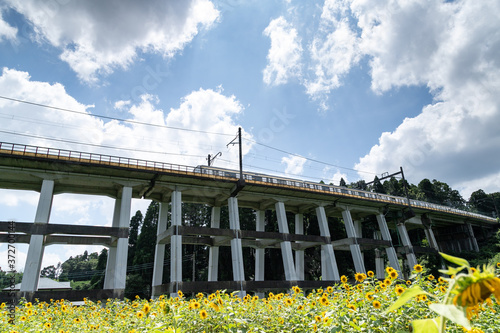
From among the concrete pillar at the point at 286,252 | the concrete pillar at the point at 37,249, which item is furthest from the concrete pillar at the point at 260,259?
the concrete pillar at the point at 37,249

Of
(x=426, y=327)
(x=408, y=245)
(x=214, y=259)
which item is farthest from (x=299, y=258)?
(x=426, y=327)

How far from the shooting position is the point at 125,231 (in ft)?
83.8

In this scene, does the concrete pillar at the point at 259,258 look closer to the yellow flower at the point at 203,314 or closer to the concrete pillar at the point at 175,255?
the concrete pillar at the point at 175,255

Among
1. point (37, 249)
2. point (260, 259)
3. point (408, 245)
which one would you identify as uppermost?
point (408, 245)

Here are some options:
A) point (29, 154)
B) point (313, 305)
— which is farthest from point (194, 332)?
point (29, 154)

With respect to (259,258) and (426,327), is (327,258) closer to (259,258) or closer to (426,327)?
(259,258)

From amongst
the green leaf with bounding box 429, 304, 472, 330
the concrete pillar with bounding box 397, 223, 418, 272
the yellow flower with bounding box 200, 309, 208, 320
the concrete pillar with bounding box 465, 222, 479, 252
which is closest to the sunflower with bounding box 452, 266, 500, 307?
the green leaf with bounding box 429, 304, 472, 330

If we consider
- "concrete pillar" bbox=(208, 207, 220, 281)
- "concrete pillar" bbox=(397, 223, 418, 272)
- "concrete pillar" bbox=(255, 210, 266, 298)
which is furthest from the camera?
"concrete pillar" bbox=(397, 223, 418, 272)

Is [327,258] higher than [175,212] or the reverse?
the reverse

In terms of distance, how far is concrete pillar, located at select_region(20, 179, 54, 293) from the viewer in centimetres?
2133

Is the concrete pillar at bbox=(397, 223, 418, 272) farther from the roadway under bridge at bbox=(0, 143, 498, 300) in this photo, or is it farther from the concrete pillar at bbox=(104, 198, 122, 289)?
the concrete pillar at bbox=(104, 198, 122, 289)

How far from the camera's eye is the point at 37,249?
2230 centimetres

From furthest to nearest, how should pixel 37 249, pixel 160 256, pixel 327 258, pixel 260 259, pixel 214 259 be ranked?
1. pixel 260 259
2. pixel 327 258
3. pixel 214 259
4. pixel 160 256
5. pixel 37 249

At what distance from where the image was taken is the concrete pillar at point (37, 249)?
21328mm
